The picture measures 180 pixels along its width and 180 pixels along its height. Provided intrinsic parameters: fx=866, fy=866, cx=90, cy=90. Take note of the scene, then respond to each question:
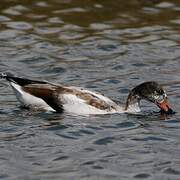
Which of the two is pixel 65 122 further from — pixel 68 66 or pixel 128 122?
pixel 68 66

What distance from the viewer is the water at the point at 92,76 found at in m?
12.6

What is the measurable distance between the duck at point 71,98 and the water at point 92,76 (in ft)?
0.69

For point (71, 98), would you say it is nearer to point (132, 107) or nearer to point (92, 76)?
point (132, 107)

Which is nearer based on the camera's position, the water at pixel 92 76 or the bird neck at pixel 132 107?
the water at pixel 92 76

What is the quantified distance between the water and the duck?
209 millimetres

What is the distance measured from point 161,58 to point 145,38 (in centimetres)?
190

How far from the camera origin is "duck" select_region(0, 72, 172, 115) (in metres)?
16.1

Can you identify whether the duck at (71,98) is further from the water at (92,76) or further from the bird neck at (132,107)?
the water at (92,76)

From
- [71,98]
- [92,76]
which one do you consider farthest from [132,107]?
[92,76]

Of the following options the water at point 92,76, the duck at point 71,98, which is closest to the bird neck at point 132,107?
the duck at point 71,98

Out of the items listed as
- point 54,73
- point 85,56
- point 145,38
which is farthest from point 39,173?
point 145,38

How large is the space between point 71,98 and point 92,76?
135 inches

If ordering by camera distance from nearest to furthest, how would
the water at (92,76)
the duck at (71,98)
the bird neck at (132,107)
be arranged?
the water at (92,76) < the duck at (71,98) < the bird neck at (132,107)

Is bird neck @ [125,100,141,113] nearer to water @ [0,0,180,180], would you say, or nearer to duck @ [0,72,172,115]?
duck @ [0,72,172,115]
